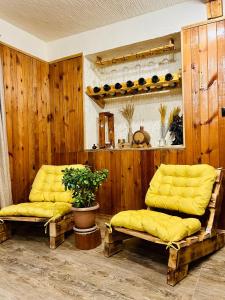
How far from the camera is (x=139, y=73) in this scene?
3.54 metres

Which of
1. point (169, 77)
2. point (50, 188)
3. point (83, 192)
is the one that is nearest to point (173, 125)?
point (169, 77)

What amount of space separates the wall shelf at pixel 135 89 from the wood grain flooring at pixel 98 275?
187 cm

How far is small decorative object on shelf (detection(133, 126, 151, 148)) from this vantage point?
325 cm

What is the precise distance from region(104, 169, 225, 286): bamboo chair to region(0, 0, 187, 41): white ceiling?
2104 mm

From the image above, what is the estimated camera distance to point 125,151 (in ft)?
10.6

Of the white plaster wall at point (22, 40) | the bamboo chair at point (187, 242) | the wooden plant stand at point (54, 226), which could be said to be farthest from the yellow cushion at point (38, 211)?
the white plaster wall at point (22, 40)

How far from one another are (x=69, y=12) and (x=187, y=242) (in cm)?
282

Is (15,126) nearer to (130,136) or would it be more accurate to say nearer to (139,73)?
(130,136)

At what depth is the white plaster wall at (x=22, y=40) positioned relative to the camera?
3.19 meters

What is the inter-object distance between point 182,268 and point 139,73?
2.59 meters

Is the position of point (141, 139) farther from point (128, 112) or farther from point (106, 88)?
point (106, 88)

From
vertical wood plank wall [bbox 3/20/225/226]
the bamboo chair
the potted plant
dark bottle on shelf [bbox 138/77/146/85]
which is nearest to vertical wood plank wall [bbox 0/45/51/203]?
vertical wood plank wall [bbox 3/20/225/226]

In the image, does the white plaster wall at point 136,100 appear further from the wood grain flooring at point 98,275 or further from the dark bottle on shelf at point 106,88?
the wood grain flooring at point 98,275

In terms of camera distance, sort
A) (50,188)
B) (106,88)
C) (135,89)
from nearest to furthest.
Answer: (50,188), (135,89), (106,88)
